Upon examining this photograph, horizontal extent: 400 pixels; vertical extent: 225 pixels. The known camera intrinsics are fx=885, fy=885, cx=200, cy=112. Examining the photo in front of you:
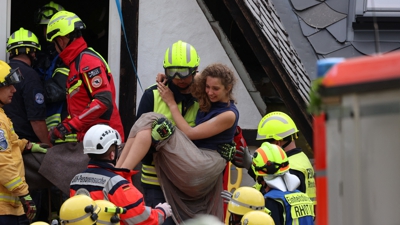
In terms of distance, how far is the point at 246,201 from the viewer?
19.1 ft

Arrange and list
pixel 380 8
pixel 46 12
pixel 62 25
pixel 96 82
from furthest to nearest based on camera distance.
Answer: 1. pixel 380 8
2. pixel 46 12
3. pixel 62 25
4. pixel 96 82

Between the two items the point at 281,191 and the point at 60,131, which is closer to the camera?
the point at 281,191

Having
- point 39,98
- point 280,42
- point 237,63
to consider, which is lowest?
point 39,98

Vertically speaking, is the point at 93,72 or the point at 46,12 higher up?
the point at 46,12

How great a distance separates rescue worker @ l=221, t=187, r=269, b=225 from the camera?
577cm

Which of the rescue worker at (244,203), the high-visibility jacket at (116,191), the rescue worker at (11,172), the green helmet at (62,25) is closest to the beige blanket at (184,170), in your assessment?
the rescue worker at (244,203)

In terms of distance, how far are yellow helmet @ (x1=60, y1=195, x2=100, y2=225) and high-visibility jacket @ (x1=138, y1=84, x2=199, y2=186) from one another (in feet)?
5.24

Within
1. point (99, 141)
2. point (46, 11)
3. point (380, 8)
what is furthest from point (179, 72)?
point (380, 8)

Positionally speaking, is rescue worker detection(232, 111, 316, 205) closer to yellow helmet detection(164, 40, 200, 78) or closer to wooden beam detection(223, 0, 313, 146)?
wooden beam detection(223, 0, 313, 146)

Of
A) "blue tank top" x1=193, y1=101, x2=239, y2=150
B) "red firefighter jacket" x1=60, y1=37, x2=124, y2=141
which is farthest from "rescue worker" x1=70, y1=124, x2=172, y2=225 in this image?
"red firefighter jacket" x1=60, y1=37, x2=124, y2=141

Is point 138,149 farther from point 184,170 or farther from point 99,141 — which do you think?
point 99,141

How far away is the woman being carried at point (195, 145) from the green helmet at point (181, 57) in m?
0.12

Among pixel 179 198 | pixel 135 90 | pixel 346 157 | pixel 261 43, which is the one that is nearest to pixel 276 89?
pixel 261 43

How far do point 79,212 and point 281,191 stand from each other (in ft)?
5.73
